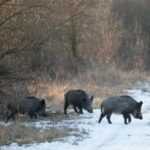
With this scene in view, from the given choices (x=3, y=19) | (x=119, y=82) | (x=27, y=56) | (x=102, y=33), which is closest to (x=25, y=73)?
(x=27, y=56)

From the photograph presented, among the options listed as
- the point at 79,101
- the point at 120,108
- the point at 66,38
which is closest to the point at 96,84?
the point at 66,38

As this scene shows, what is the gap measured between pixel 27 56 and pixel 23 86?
3.84 feet

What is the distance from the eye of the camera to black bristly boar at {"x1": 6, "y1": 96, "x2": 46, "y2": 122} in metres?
17.6

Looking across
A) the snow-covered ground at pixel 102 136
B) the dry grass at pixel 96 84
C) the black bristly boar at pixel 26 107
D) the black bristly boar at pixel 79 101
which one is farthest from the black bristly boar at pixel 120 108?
the dry grass at pixel 96 84

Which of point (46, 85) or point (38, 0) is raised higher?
point (38, 0)

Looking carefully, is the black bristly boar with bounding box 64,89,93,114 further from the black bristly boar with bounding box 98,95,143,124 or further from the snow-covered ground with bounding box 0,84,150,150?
the black bristly boar with bounding box 98,95,143,124

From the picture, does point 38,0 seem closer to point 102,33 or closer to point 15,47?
point 15,47

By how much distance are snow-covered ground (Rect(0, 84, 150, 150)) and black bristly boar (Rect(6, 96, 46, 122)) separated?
1.29m

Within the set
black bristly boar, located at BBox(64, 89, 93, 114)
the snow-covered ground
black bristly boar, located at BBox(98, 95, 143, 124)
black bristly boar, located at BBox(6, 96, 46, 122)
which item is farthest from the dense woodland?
black bristly boar, located at BBox(98, 95, 143, 124)

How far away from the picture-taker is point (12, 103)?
58.0ft

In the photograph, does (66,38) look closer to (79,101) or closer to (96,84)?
(96,84)

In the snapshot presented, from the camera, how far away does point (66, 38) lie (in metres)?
25.7

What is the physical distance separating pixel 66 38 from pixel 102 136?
12.0m

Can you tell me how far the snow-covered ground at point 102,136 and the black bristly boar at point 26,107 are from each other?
129 centimetres
